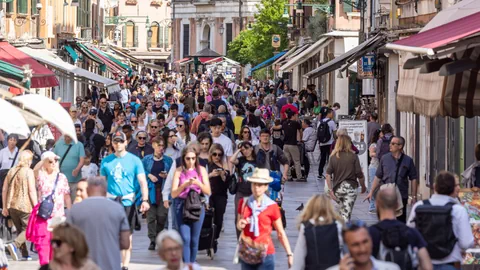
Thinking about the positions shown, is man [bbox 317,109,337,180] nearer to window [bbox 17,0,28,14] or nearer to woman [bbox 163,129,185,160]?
window [bbox 17,0,28,14]

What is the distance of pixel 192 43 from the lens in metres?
137

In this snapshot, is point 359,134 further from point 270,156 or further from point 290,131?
point 270,156

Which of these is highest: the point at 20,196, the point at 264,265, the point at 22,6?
the point at 22,6

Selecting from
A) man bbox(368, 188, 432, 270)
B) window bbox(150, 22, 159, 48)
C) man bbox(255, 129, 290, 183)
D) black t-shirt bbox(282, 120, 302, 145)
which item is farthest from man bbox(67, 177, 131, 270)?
window bbox(150, 22, 159, 48)

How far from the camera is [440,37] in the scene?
13.9 meters

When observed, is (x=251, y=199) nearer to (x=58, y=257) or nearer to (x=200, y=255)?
(x=58, y=257)

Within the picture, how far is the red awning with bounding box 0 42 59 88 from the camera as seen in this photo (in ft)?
83.6

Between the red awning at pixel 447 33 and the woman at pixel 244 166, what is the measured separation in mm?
2622

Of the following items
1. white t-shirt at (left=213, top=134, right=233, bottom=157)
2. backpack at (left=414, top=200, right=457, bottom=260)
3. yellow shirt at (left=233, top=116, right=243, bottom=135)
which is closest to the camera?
backpack at (left=414, top=200, right=457, bottom=260)

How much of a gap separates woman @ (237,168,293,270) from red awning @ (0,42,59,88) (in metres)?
12.9

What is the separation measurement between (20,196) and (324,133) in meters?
14.4

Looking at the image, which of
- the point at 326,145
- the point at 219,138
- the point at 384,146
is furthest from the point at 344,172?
the point at 326,145

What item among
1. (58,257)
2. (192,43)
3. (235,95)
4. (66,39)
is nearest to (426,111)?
(58,257)

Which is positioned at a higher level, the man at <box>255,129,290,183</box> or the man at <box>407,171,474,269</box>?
the man at <box>255,129,290,183</box>
